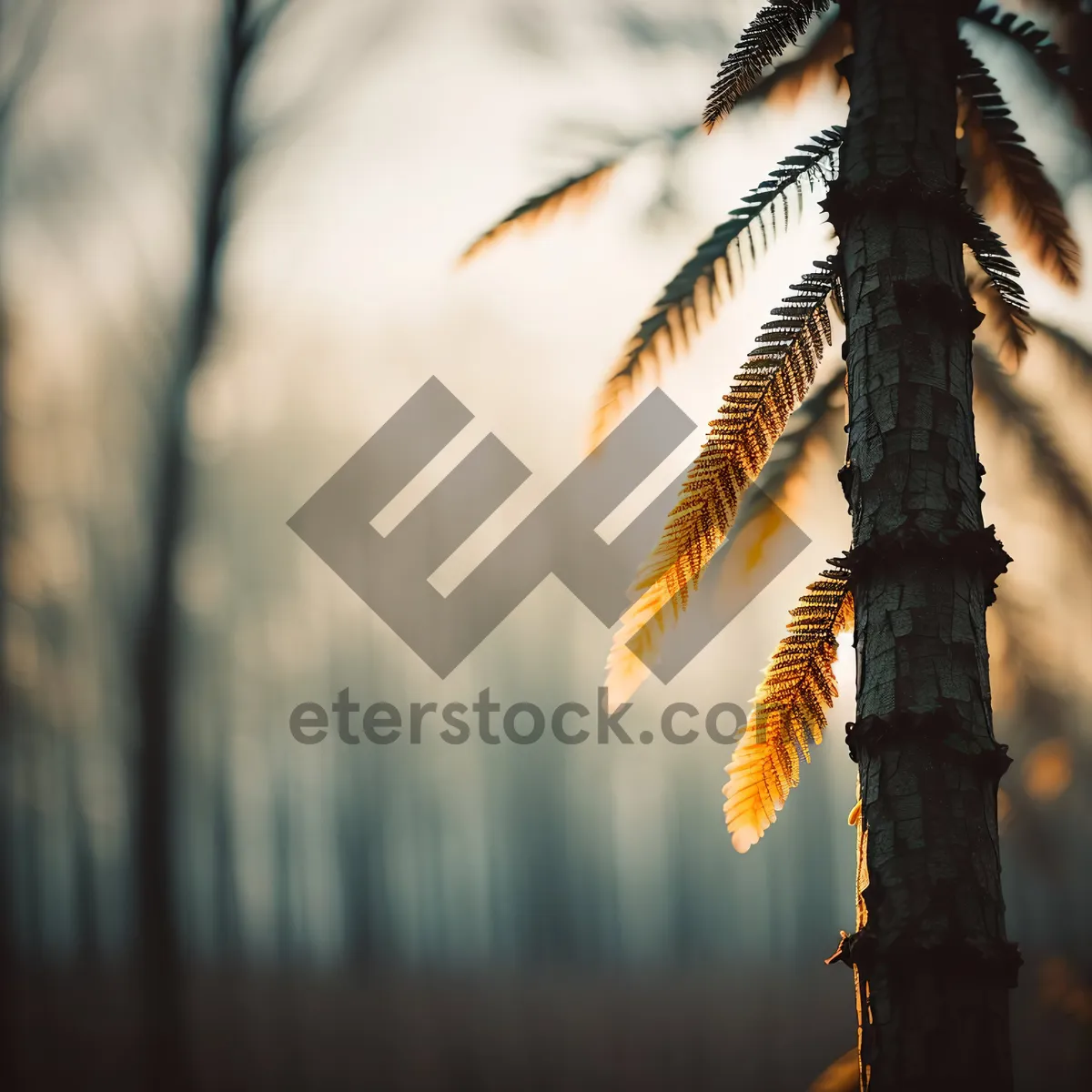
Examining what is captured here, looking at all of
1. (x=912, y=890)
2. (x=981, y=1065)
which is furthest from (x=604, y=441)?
(x=981, y=1065)

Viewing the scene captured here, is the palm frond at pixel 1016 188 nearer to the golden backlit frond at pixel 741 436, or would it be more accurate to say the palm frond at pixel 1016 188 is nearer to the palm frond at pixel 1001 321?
the palm frond at pixel 1001 321

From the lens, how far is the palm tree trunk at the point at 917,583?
1226 mm

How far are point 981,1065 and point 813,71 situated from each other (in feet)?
7.79

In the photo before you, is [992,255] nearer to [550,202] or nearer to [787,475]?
[787,475]

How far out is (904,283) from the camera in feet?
5.07

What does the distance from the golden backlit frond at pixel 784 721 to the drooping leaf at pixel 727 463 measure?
0.24 meters

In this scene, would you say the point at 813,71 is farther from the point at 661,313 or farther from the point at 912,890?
the point at 912,890

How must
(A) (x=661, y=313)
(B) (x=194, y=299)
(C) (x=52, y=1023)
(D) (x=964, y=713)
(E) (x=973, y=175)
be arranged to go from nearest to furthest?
(D) (x=964, y=713) → (A) (x=661, y=313) → (E) (x=973, y=175) → (B) (x=194, y=299) → (C) (x=52, y=1023)

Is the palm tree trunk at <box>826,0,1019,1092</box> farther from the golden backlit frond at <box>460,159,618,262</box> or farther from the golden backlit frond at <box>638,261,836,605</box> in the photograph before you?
the golden backlit frond at <box>460,159,618,262</box>

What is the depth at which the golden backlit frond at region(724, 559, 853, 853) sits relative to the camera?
1705mm

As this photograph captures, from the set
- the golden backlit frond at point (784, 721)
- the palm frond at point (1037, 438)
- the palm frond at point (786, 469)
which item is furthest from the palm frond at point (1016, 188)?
the golden backlit frond at point (784, 721)

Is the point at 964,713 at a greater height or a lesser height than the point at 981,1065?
greater

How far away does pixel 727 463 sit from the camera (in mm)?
1741

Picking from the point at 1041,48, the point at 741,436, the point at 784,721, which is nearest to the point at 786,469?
the point at 741,436
